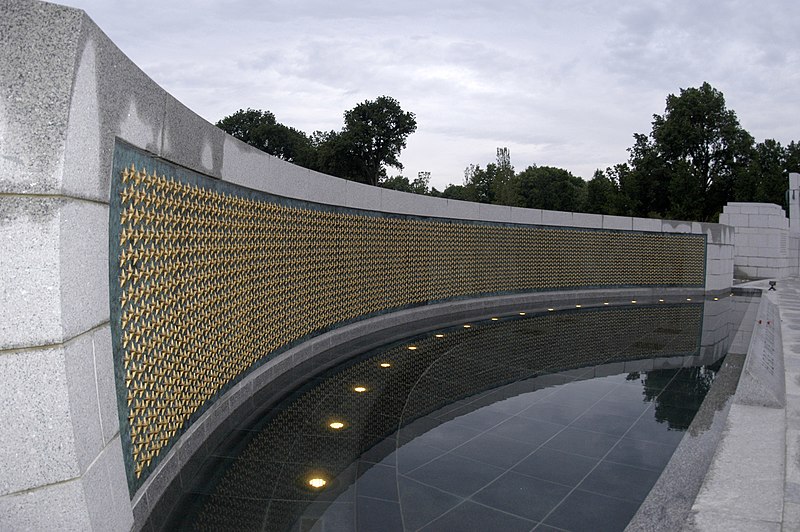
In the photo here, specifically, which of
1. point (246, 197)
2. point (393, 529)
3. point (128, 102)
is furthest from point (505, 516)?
point (246, 197)

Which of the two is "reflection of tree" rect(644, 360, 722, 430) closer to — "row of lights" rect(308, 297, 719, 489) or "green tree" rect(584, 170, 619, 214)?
"row of lights" rect(308, 297, 719, 489)

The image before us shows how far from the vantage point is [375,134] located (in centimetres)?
4866

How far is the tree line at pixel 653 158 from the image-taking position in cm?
3691

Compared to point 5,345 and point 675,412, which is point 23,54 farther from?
point 675,412

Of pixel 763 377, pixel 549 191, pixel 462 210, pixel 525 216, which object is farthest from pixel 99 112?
pixel 549 191

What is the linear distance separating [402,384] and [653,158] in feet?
126

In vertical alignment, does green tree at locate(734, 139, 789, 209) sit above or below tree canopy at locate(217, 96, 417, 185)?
below

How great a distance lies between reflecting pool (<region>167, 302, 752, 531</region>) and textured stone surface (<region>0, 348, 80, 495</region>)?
114cm

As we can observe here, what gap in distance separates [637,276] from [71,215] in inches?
674

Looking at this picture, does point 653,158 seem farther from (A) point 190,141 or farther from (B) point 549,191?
(A) point 190,141

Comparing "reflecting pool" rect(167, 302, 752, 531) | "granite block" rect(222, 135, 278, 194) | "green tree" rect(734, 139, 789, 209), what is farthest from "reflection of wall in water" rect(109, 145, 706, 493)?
"green tree" rect(734, 139, 789, 209)

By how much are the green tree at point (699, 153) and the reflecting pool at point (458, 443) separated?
32.8 metres

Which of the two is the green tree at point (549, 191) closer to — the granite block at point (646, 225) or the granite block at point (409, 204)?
the granite block at point (646, 225)

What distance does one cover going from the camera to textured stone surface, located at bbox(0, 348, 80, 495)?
2.47 meters
